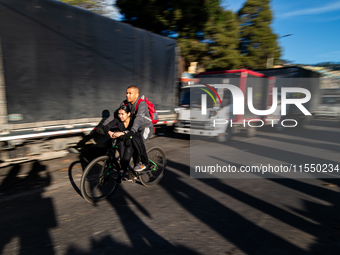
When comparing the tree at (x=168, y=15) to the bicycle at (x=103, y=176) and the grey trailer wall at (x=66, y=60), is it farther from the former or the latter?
the bicycle at (x=103, y=176)

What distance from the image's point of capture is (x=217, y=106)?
9.24 metres

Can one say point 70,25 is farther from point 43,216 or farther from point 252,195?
point 252,195

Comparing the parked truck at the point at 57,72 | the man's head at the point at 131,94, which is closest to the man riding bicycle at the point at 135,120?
the man's head at the point at 131,94

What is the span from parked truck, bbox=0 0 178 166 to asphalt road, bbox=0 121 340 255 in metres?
0.98

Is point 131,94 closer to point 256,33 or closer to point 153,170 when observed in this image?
point 153,170

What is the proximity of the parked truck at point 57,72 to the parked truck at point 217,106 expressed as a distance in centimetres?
277

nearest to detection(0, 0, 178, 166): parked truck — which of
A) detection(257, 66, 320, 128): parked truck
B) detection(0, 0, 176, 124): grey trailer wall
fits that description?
detection(0, 0, 176, 124): grey trailer wall

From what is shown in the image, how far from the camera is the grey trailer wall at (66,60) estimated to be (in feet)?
15.3

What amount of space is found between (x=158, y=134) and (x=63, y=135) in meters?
5.50

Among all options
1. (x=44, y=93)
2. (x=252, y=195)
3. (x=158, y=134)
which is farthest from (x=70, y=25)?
(x=158, y=134)

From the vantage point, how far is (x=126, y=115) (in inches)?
170

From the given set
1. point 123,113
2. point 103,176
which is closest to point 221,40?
point 123,113

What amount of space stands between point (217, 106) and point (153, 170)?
500cm

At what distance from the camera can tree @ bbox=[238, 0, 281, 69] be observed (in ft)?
91.8
